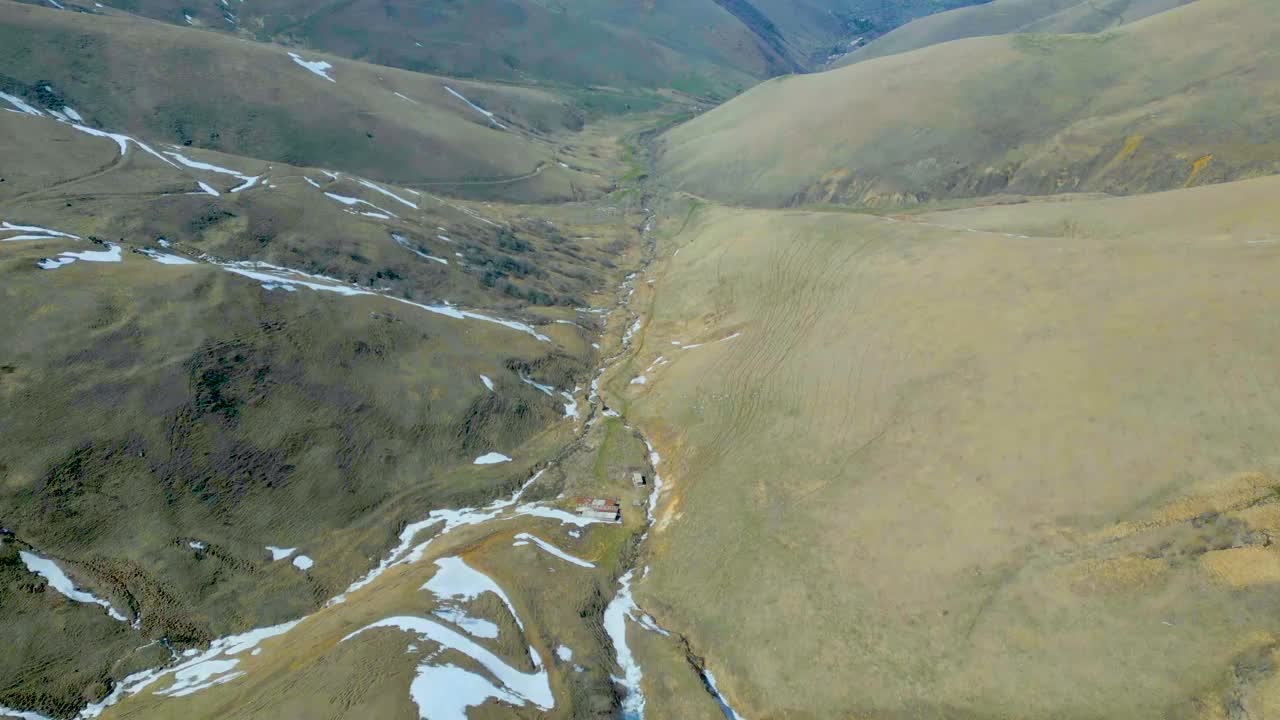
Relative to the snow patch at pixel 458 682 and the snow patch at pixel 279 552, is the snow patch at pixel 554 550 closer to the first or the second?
the snow patch at pixel 458 682

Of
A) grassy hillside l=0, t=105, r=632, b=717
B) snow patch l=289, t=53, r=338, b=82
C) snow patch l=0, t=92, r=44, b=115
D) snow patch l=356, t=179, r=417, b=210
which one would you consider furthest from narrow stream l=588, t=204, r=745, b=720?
snow patch l=289, t=53, r=338, b=82

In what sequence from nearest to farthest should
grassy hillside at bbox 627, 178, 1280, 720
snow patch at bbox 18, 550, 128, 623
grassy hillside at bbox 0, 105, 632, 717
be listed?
grassy hillside at bbox 627, 178, 1280, 720
snow patch at bbox 18, 550, 128, 623
grassy hillside at bbox 0, 105, 632, 717

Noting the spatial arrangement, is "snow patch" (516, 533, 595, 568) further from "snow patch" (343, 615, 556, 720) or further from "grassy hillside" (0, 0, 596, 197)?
"grassy hillside" (0, 0, 596, 197)

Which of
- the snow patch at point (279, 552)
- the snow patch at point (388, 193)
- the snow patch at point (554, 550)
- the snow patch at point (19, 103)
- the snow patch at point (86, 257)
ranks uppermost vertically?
the snow patch at point (388, 193)

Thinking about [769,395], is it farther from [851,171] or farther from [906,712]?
[851,171]

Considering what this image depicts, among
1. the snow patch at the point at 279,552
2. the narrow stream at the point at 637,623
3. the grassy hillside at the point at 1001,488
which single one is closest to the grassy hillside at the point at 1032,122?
the grassy hillside at the point at 1001,488

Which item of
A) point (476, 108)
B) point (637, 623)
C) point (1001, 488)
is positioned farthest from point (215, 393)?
point (476, 108)
